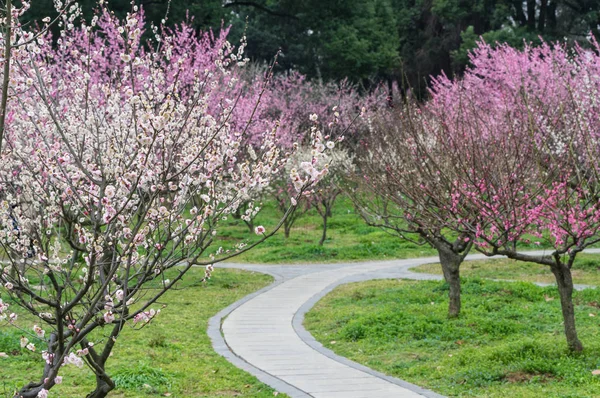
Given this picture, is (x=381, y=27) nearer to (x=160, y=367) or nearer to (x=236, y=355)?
(x=236, y=355)

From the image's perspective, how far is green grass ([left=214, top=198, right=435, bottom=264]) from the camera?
69.9 ft

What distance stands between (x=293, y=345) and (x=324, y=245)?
13.3 m

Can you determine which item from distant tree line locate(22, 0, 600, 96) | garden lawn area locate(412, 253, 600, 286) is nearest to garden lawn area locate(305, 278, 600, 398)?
garden lawn area locate(412, 253, 600, 286)

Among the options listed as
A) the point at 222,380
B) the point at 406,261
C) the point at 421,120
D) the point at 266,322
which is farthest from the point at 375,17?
the point at 222,380

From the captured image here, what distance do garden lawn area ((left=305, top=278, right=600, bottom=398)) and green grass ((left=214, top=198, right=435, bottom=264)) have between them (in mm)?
6053

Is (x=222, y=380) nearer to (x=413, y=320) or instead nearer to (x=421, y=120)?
(x=413, y=320)

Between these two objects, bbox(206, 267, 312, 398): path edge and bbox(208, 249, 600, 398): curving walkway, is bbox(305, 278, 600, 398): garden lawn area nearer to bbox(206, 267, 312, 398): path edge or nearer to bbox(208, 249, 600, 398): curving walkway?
bbox(208, 249, 600, 398): curving walkway

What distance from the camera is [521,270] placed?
17.9 meters

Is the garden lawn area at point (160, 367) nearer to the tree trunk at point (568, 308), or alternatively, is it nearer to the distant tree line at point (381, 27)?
the tree trunk at point (568, 308)

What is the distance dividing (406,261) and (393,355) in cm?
1128

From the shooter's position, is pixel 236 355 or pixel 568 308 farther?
pixel 236 355

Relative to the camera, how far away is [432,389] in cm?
792

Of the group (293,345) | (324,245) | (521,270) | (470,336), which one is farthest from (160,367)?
(324,245)

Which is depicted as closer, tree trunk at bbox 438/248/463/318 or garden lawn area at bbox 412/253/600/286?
tree trunk at bbox 438/248/463/318
